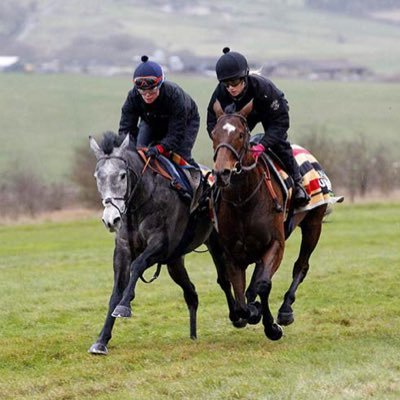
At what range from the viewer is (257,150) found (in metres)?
10.6

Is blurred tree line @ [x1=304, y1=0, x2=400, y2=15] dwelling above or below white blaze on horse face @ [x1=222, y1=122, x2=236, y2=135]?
below

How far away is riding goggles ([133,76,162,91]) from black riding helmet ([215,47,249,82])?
30.6 inches

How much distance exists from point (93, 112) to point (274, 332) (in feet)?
250

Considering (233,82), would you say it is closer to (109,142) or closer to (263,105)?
(263,105)

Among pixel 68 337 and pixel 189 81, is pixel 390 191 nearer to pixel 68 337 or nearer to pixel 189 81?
pixel 68 337

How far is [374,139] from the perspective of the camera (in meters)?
74.2

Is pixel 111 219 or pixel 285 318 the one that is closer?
pixel 111 219

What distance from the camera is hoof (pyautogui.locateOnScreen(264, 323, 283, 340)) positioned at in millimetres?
10922

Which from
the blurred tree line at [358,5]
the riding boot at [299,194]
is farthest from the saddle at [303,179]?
the blurred tree line at [358,5]

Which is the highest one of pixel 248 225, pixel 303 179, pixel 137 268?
pixel 303 179

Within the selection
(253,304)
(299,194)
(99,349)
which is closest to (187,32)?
(299,194)

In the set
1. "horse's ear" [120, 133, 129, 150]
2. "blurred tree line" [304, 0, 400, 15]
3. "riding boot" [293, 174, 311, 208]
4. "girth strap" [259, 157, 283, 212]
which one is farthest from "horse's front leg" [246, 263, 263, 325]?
"blurred tree line" [304, 0, 400, 15]

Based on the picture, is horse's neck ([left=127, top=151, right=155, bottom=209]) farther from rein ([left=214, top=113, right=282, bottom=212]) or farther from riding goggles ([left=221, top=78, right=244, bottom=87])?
riding goggles ([left=221, top=78, right=244, bottom=87])

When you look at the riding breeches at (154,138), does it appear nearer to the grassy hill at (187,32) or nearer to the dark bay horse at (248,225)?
the dark bay horse at (248,225)
